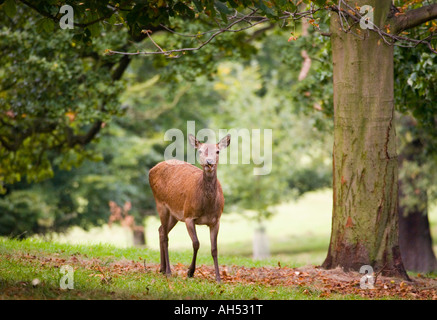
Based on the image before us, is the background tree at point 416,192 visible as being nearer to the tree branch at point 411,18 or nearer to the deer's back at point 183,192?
the tree branch at point 411,18

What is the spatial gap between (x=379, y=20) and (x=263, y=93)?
1881 cm

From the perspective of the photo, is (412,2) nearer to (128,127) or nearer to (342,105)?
(342,105)

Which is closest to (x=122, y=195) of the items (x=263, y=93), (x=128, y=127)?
(x=128, y=127)

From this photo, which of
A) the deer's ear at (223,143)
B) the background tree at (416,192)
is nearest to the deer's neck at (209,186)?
the deer's ear at (223,143)

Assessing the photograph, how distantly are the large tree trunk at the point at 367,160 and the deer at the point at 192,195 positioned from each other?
192 centimetres

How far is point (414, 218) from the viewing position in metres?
17.2

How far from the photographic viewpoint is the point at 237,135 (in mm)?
24281

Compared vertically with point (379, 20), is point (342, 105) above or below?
below

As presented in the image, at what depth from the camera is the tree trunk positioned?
655 inches

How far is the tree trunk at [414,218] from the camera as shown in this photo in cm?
1664

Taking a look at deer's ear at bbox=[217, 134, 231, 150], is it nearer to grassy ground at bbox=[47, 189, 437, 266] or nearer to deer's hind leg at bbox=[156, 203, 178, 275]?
deer's hind leg at bbox=[156, 203, 178, 275]

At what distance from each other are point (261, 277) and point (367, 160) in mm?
2345

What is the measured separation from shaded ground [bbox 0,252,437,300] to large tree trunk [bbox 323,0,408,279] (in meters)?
0.38

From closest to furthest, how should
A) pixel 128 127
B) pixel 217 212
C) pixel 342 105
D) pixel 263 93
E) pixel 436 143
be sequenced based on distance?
pixel 217 212, pixel 342 105, pixel 436 143, pixel 128 127, pixel 263 93
